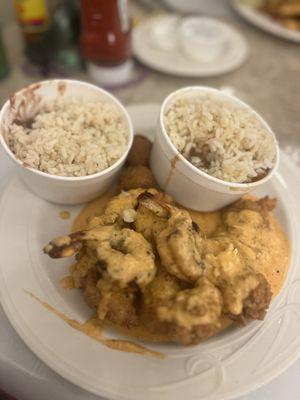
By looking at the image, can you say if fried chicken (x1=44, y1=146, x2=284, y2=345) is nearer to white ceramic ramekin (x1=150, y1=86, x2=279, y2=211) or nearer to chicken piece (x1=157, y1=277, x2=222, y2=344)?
chicken piece (x1=157, y1=277, x2=222, y2=344)

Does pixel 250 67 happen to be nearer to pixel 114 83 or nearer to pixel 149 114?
pixel 114 83

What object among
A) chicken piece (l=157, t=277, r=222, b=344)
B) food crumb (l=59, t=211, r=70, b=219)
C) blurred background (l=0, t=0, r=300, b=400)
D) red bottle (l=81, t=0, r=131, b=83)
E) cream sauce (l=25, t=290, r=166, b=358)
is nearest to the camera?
chicken piece (l=157, t=277, r=222, b=344)

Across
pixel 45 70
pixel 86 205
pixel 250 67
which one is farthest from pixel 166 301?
pixel 250 67

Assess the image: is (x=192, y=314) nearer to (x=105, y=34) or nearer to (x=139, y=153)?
(x=139, y=153)

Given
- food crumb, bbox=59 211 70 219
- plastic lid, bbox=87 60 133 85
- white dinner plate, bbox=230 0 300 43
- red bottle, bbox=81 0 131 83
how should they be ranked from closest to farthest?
food crumb, bbox=59 211 70 219
red bottle, bbox=81 0 131 83
plastic lid, bbox=87 60 133 85
white dinner plate, bbox=230 0 300 43

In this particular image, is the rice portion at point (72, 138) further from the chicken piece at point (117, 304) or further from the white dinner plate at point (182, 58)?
the white dinner plate at point (182, 58)

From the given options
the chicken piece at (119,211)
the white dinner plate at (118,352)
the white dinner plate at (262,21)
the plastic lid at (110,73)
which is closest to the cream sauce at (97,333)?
the white dinner plate at (118,352)

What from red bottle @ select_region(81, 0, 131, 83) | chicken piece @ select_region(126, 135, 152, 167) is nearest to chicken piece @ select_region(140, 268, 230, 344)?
chicken piece @ select_region(126, 135, 152, 167)
